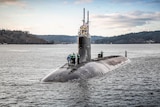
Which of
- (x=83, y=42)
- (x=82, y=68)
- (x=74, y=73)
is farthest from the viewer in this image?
(x=83, y=42)

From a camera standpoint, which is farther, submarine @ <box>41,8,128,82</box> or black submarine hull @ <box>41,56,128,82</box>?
submarine @ <box>41,8,128,82</box>

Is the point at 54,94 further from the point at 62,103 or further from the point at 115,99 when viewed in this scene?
the point at 115,99

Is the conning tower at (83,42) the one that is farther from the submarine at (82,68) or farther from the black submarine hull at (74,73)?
the black submarine hull at (74,73)

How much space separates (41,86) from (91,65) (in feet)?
33.8

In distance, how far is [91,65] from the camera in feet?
126

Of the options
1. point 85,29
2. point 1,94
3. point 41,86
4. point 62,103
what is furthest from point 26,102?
point 85,29

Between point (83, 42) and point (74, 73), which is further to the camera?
point (83, 42)

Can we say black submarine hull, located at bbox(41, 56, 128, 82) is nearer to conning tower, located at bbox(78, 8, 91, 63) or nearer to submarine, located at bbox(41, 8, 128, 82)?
submarine, located at bbox(41, 8, 128, 82)

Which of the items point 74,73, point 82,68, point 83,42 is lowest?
point 74,73

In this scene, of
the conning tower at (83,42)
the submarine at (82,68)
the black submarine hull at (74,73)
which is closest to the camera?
the black submarine hull at (74,73)

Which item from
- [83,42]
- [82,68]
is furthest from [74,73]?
[83,42]

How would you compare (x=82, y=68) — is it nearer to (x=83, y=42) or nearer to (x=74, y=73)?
(x=74, y=73)

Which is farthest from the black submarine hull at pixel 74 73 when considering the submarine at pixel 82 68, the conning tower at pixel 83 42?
the conning tower at pixel 83 42

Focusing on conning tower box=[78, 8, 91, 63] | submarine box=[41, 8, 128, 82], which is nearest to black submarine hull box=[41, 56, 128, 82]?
submarine box=[41, 8, 128, 82]
